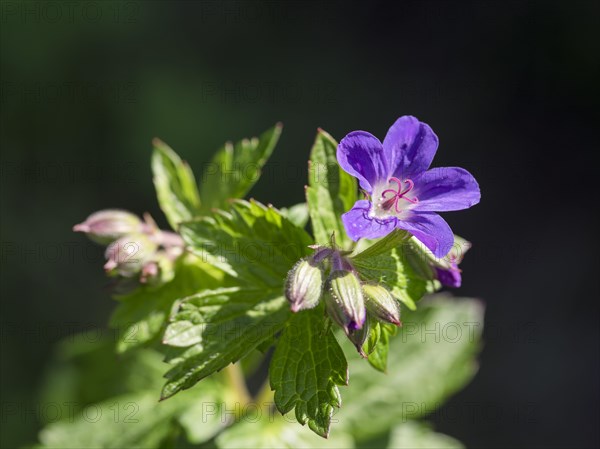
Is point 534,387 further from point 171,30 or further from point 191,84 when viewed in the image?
point 171,30

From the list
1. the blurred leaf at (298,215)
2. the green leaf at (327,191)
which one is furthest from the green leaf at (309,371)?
the blurred leaf at (298,215)

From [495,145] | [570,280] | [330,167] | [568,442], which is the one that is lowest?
[568,442]

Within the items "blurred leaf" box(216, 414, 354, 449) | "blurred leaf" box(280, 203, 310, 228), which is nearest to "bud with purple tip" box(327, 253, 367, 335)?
"blurred leaf" box(280, 203, 310, 228)

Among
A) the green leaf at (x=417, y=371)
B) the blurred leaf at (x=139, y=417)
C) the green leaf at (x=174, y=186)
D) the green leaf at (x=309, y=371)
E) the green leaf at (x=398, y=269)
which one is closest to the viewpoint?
the green leaf at (x=309, y=371)

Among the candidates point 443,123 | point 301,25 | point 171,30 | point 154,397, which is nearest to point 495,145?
point 443,123

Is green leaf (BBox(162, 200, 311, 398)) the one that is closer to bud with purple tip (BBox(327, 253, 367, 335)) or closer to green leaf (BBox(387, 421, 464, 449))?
bud with purple tip (BBox(327, 253, 367, 335))

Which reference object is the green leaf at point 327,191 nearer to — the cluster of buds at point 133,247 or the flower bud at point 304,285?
the flower bud at point 304,285

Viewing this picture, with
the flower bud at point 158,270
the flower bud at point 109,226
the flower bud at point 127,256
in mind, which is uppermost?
the flower bud at point 109,226

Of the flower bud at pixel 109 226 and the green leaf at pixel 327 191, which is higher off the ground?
the green leaf at pixel 327 191
